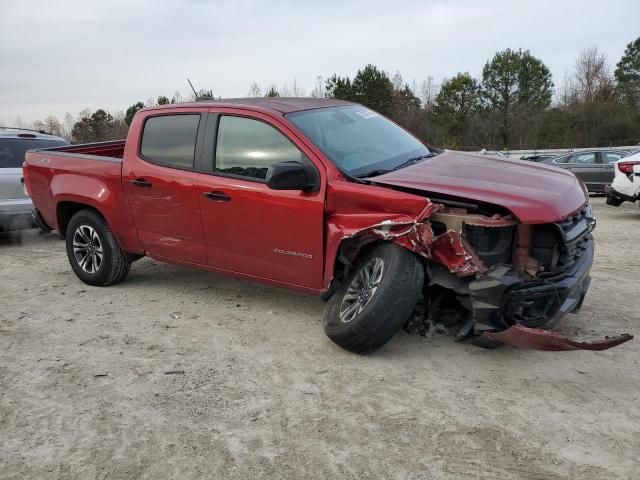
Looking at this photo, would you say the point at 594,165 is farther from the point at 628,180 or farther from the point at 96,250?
the point at 96,250

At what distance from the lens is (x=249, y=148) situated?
4820mm

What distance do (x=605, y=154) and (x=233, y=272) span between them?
1330 centimetres

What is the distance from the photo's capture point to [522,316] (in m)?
3.81

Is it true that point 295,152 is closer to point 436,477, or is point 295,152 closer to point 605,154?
point 436,477

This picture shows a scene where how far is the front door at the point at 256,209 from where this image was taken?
4426mm

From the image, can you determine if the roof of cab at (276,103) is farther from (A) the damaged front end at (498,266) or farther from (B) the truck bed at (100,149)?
(B) the truck bed at (100,149)

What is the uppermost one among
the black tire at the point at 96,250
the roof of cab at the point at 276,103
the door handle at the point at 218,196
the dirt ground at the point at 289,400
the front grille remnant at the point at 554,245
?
the roof of cab at the point at 276,103

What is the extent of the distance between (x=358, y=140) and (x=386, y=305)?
159 cm

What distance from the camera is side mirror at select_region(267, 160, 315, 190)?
416 cm

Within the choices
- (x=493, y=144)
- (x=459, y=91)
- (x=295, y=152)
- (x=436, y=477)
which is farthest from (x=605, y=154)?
(x=459, y=91)

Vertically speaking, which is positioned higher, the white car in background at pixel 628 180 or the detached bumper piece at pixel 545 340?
the white car in background at pixel 628 180

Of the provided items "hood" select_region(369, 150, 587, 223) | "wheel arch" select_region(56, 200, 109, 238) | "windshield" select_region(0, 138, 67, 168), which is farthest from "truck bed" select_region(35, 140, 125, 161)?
"hood" select_region(369, 150, 587, 223)

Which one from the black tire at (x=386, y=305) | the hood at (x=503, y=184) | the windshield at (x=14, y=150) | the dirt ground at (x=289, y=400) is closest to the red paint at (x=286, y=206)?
the hood at (x=503, y=184)

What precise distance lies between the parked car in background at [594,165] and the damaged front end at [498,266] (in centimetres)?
1189
